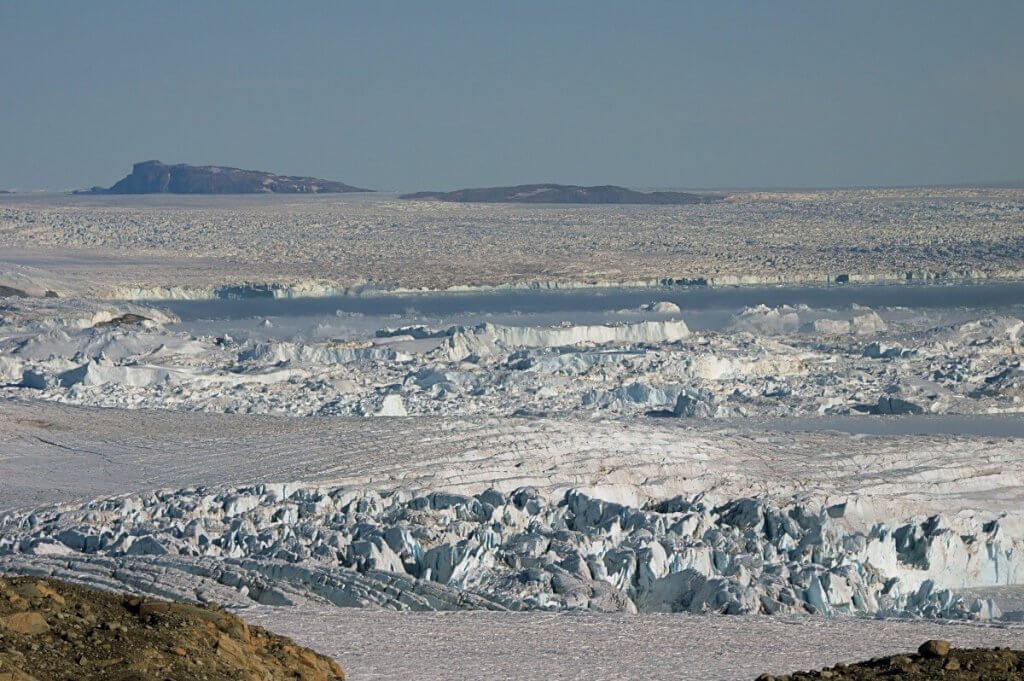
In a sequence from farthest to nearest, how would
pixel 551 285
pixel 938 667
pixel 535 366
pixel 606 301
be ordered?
pixel 551 285 → pixel 606 301 → pixel 535 366 → pixel 938 667

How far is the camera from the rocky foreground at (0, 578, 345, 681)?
470cm

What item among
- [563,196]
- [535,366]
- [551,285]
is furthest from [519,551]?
[563,196]

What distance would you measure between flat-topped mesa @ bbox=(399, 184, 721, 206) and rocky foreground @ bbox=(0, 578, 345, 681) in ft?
229

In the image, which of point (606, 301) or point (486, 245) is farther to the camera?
point (486, 245)

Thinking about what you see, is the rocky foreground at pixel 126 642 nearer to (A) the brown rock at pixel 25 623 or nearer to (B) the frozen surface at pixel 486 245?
(A) the brown rock at pixel 25 623

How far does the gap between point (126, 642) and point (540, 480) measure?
6211 mm

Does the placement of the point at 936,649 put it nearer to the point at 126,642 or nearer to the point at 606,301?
the point at 126,642

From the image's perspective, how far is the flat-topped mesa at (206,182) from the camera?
8762cm

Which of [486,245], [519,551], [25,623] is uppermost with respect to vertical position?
[25,623]

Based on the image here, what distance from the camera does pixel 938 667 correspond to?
5.15 m

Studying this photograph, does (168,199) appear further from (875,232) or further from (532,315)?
(532,315)

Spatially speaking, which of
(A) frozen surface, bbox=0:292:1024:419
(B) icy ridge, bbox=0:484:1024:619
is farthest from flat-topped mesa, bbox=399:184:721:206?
(B) icy ridge, bbox=0:484:1024:619

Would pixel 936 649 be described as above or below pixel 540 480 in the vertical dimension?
above

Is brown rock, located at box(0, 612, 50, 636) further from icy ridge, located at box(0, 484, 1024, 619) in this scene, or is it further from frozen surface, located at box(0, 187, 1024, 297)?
frozen surface, located at box(0, 187, 1024, 297)
